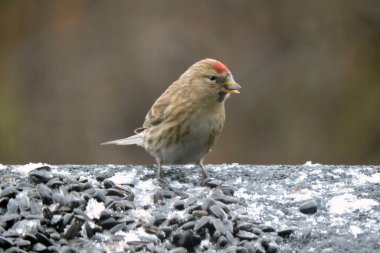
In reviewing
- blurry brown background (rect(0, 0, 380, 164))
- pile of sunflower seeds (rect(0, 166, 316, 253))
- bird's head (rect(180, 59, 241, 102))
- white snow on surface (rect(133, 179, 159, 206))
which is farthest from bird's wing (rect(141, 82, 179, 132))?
blurry brown background (rect(0, 0, 380, 164))

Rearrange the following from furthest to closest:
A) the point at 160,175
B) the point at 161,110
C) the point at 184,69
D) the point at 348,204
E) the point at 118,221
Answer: the point at 184,69
the point at 161,110
the point at 160,175
the point at 348,204
the point at 118,221

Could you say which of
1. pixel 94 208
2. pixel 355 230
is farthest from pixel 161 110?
pixel 355 230

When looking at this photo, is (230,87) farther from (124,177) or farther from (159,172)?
(124,177)

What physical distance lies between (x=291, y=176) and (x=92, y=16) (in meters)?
6.39

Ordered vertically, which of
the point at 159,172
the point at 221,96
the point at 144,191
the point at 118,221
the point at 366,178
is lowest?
the point at 118,221

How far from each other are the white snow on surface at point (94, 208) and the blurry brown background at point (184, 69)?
610 cm

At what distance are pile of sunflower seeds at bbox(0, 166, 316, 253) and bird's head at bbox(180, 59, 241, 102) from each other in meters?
1.28

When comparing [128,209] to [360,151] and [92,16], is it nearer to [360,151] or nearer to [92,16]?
[360,151]

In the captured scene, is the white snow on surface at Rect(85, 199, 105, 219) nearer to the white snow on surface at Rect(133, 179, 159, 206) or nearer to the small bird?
the white snow on surface at Rect(133, 179, 159, 206)

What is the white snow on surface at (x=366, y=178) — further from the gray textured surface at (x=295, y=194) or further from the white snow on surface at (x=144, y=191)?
the white snow on surface at (x=144, y=191)

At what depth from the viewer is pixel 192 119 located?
8.45 meters

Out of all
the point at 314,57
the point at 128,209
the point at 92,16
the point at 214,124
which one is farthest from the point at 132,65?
the point at 128,209

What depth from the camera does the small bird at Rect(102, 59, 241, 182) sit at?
8.43 m

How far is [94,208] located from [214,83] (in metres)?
1.83
